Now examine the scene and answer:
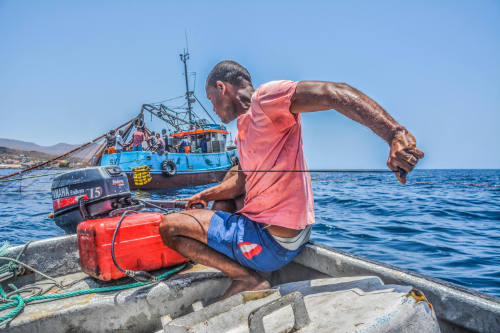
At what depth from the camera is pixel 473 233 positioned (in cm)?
511

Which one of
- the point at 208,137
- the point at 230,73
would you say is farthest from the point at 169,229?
the point at 208,137

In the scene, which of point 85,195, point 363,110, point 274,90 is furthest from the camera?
point 85,195

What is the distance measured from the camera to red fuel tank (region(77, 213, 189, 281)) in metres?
1.84

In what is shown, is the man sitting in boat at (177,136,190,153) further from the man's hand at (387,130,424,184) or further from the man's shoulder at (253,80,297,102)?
the man's hand at (387,130,424,184)

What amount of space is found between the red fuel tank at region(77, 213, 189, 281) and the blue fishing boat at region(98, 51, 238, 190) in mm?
8320

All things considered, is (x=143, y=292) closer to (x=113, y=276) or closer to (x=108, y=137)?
(x=113, y=276)

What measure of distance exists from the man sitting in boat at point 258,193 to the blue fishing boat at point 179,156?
8.66m

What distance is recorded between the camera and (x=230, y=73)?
1.78 m

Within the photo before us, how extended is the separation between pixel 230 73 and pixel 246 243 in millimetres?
1015

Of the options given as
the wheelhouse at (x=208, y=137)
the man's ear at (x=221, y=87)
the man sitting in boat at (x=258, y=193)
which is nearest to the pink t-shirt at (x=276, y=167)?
the man sitting in boat at (x=258, y=193)

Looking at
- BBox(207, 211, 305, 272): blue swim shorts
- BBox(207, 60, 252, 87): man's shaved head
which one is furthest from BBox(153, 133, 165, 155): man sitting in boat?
BBox(207, 211, 305, 272): blue swim shorts

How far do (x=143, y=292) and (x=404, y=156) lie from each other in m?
1.61

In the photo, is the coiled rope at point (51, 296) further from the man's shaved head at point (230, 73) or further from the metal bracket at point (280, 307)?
the man's shaved head at point (230, 73)

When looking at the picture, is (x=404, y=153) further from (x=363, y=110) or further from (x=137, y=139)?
(x=137, y=139)
